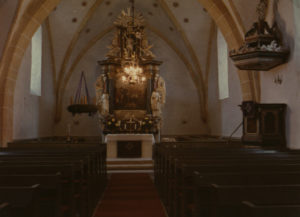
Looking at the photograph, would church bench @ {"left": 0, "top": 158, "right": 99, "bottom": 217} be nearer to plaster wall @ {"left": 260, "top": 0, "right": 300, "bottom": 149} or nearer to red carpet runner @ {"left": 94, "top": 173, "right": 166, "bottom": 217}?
red carpet runner @ {"left": 94, "top": 173, "right": 166, "bottom": 217}

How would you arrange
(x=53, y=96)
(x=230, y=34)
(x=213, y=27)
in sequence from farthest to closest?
(x=53, y=96), (x=213, y=27), (x=230, y=34)

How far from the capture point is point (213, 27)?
627 inches

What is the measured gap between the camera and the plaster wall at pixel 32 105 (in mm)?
12095

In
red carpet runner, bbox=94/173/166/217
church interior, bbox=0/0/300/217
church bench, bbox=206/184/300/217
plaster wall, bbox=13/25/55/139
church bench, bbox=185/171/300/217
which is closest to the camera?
church bench, bbox=206/184/300/217

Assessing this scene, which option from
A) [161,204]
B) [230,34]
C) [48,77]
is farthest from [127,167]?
[48,77]

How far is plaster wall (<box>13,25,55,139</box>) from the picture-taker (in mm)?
12095

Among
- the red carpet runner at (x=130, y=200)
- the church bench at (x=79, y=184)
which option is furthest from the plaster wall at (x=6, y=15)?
the church bench at (x=79, y=184)

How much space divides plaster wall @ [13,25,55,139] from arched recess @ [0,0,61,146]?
1.01m

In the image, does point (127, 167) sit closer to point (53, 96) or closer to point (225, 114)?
point (225, 114)

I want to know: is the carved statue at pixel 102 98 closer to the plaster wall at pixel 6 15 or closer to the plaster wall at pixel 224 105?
the plaster wall at pixel 224 105

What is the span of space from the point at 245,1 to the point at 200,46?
706 centimetres

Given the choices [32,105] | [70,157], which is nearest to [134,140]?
[32,105]

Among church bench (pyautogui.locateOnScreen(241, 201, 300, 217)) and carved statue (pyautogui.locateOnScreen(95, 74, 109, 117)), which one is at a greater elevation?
carved statue (pyautogui.locateOnScreen(95, 74, 109, 117))

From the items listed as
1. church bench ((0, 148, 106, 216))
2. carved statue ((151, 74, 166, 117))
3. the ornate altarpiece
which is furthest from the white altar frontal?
church bench ((0, 148, 106, 216))
